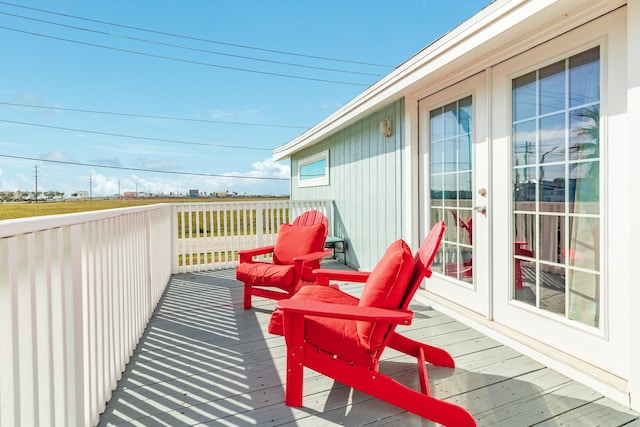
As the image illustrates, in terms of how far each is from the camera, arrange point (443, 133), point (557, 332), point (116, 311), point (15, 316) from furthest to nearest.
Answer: point (443, 133) < point (557, 332) < point (116, 311) < point (15, 316)

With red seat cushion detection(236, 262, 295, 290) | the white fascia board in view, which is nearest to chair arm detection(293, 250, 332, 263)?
red seat cushion detection(236, 262, 295, 290)

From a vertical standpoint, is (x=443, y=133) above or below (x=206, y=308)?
above

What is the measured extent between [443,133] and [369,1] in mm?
9958

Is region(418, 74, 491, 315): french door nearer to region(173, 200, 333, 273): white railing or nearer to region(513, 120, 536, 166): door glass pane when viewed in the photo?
region(513, 120, 536, 166): door glass pane

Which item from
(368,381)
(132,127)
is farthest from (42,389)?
(132,127)

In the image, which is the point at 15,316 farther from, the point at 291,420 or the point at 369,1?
the point at 369,1

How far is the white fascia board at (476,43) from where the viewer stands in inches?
77.5

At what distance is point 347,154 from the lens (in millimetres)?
5438

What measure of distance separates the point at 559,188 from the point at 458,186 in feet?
3.09

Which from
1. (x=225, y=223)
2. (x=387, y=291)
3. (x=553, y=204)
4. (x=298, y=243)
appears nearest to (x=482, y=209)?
(x=553, y=204)

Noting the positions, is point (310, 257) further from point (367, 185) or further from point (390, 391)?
point (367, 185)

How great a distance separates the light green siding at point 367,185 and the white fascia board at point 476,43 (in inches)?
15.3

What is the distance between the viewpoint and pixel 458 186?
10.1 ft

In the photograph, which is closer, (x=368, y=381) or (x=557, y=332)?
(x=368, y=381)
